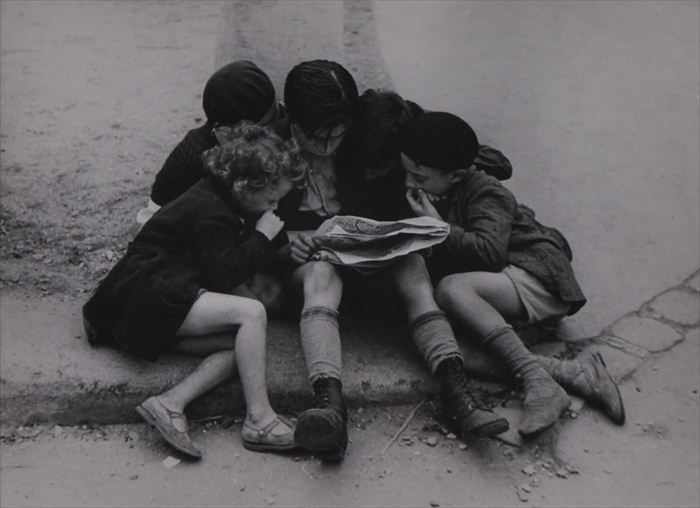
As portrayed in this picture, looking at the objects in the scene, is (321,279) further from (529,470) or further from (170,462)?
(529,470)

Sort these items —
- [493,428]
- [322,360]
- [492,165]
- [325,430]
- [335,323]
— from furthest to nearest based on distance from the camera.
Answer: [492,165] < [335,323] < [322,360] < [493,428] < [325,430]

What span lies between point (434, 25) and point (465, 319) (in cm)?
346

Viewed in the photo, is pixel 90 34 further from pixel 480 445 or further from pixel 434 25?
pixel 480 445

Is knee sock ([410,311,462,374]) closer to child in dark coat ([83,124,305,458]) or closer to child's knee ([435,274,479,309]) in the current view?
child's knee ([435,274,479,309])

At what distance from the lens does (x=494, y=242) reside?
334 centimetres

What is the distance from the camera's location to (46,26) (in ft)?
20.9

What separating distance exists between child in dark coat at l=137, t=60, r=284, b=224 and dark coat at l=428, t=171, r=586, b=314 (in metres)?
0.77

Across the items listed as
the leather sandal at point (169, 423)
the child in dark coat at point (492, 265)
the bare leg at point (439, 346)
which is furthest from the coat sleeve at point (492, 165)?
the leather sandal at point (169, 423)

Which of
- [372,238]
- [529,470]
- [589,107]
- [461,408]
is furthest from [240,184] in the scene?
[589,107]

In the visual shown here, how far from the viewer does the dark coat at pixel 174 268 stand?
10.2ft

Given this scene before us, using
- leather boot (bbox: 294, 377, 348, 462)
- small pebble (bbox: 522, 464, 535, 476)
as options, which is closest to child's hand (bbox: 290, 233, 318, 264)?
leather boot (bbox: 294, 377, 348, 462)

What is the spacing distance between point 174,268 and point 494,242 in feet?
3.62

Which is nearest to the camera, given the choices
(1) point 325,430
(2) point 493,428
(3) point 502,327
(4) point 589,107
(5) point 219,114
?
(1) point 325,430

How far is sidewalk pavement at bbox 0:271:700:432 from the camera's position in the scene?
3143 mm
